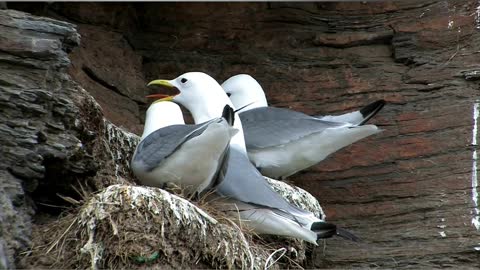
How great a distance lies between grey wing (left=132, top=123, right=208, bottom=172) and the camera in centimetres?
524

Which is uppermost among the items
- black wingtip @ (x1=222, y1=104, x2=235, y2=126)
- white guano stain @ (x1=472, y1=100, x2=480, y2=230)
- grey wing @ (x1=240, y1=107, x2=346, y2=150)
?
black wingtip @ (x1=222, y1=104, x2=235, y2=126)

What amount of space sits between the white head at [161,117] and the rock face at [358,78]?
0.68m

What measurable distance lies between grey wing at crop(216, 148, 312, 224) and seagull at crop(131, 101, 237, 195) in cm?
8

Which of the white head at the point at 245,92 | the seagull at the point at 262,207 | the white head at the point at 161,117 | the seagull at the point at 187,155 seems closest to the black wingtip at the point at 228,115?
the seagull at the point at 187,155

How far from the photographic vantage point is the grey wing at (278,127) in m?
6.13

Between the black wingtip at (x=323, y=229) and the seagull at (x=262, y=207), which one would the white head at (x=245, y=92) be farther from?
the black wingtip at (x=323, y=229)

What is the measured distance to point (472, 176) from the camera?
6.32m

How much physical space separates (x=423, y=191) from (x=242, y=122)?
3.34 ft

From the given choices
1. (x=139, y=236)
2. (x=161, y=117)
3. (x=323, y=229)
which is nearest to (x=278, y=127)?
(x=161, y=117)

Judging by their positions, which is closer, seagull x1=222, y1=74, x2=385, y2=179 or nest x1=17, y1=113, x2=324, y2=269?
nest x1=17, y1=113, x2=324, y2=269

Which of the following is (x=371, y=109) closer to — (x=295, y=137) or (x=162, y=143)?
(x=295, y=137)

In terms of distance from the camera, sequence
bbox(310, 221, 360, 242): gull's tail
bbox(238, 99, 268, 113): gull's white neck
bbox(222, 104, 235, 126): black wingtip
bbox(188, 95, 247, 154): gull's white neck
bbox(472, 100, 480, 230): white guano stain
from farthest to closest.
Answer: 1. bbox(238, 99, 268, 113): gull's white neck
2. bbox(472, 100, 480, 230): white guano stain
3. bbox(188, 95, 247, 154): gull's white neck
4. bbox(310, 221, 360, 242): gull's tail
5. bbox(222, 104, 235, 126): black wingtip

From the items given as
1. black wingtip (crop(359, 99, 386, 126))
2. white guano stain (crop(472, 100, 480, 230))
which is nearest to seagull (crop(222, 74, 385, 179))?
black wingtip (crop(359, 99, 386, 126))

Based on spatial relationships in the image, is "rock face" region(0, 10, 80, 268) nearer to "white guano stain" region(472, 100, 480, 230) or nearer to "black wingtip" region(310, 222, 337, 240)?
"black wingtip" region(310, 222, 337, 240)
